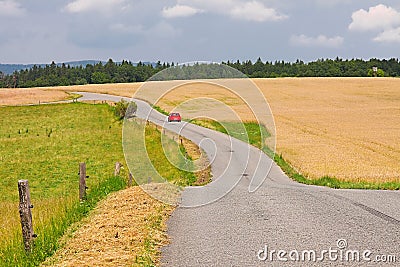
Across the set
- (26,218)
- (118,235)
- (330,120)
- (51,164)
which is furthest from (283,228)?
(330,120)

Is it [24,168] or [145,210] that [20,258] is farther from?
[24,168]

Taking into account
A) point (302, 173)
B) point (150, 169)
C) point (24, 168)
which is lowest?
point (24, 168)

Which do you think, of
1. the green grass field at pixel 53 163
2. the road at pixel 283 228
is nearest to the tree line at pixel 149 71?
the green grass field at pixel 53 163

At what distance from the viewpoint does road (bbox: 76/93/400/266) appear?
8.20 metres

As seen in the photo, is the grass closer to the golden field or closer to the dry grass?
the dry grass

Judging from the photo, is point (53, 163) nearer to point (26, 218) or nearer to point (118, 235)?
point (118, 235)

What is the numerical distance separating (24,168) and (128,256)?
25.7 metres

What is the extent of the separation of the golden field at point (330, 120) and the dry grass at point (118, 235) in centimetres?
323

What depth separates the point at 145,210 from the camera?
11914 millimetres

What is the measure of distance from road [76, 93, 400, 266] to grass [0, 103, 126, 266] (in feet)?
7.55

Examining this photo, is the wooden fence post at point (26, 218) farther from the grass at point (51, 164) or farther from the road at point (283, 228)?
the road at point (283, 228)

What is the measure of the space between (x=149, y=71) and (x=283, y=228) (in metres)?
144

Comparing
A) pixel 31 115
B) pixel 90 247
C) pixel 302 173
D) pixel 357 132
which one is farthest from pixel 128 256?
pixel 31 115

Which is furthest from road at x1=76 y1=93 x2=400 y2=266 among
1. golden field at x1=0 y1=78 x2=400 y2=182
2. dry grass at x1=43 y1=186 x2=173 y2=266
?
golden field at x1=0 y1=78 x2=400 y2=182
